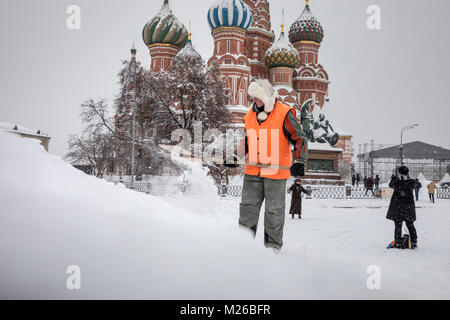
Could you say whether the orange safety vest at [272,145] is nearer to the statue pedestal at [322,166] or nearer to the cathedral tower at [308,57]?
the statue pedestal at [322,166]

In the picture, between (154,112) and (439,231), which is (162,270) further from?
(154,112)

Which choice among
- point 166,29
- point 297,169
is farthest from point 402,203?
point 166,29

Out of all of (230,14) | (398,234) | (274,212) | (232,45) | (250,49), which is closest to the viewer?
(274,212)

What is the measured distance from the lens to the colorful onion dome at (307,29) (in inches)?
1497

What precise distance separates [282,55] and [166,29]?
11684mm

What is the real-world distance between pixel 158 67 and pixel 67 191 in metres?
34.7

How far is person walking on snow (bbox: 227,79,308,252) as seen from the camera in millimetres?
2971

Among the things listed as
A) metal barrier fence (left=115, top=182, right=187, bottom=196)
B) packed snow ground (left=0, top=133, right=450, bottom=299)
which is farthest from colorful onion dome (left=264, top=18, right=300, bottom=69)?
packed snow ground (left=0, top=133, right=450, bottom=299)

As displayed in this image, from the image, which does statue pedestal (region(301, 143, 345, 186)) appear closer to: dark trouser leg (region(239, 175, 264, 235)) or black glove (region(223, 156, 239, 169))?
black glove (region(223, 156, 239, 169))

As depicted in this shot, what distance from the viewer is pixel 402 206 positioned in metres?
4.98

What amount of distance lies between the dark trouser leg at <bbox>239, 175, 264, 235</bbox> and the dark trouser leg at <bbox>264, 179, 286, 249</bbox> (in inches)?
4.0

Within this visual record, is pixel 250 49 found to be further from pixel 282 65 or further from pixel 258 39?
pixel 282 65

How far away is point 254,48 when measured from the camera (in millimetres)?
36656
